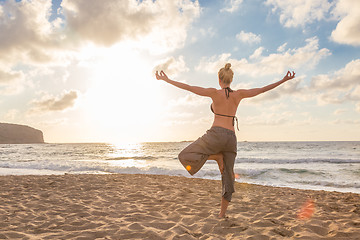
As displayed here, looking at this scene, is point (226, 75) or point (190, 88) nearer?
point (190, 88)

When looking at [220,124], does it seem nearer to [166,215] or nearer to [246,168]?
[166,215]

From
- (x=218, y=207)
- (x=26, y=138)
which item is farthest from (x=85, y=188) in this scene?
(x=26, y=138)

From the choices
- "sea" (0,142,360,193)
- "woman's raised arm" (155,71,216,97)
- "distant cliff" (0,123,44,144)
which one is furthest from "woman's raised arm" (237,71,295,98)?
"distant cliff" (0,123,44,144)

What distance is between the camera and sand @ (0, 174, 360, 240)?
11.1 feet

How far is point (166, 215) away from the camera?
4.29 m

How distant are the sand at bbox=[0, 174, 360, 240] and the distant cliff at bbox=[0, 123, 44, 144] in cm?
20390

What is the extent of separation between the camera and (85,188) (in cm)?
702

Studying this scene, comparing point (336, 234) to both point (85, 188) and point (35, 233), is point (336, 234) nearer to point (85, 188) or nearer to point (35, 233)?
point (35, 233)

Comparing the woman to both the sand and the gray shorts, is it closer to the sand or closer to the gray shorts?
the gray shorts

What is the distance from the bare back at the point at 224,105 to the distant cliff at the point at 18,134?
207772 millimetres

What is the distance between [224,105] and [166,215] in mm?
2386

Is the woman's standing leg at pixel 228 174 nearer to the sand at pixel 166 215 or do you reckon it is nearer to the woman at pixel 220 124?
the woman at pixel 220 124

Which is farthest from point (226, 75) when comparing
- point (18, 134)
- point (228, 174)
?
point (18, 134)

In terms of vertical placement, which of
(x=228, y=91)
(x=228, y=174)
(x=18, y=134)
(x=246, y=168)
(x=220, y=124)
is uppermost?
(x=18, y=134)
